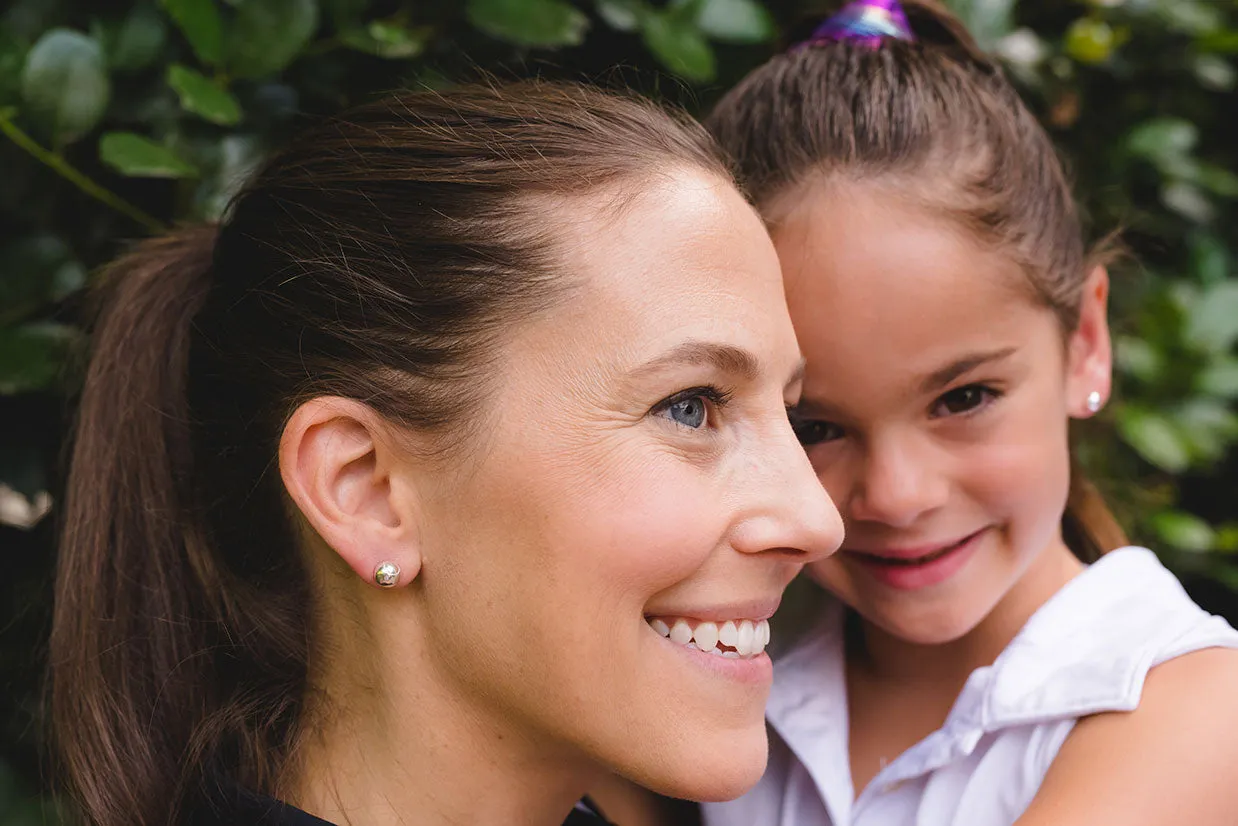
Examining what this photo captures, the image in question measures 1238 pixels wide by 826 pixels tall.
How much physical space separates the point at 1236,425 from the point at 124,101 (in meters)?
2.71

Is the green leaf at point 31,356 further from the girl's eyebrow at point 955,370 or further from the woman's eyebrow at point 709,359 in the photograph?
the girl's eyebrow at point 955,370

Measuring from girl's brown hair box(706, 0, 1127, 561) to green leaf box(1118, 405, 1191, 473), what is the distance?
73 cm

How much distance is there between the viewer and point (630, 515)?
1.78 meters

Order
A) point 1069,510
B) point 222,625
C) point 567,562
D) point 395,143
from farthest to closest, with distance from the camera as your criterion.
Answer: point 1069,510, point 222,625, point 395,143, point 567,562

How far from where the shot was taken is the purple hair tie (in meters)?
2.62

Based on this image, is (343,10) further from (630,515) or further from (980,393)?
(980,393)

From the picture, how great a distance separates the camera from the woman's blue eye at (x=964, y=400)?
2355mm

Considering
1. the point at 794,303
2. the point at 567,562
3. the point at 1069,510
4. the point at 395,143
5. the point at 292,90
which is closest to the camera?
the point at 567,562

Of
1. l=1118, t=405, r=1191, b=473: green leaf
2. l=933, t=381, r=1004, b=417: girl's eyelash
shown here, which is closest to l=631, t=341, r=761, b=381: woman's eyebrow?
l=933, t=381, r=1004, b=417: girl's eyelash

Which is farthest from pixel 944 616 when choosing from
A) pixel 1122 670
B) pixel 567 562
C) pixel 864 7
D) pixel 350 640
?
pixel 864 7

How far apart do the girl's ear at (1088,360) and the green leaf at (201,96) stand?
161 centimetres

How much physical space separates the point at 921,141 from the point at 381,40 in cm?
99

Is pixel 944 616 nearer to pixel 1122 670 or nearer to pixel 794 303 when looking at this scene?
pixel 1122 670

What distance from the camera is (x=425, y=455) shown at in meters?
1.86
